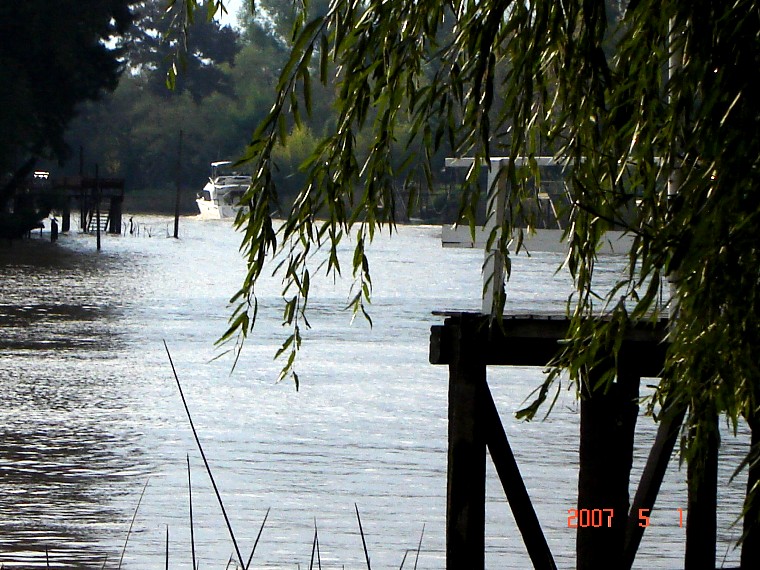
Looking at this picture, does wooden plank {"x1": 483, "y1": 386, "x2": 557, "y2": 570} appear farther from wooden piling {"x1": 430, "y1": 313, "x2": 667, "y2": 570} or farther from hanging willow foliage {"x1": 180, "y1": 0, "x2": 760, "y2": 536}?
hanging willow foliage {"x1": 180, "y1": 0, "x2": 760, "y2": 536}

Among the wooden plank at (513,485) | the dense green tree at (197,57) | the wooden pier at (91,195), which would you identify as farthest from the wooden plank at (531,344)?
the dense green tree at (197,57)

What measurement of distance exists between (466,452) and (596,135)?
2946 millimetres

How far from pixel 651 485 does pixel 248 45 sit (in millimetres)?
129489

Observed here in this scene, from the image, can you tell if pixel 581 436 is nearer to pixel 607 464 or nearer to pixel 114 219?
pixel 607 464

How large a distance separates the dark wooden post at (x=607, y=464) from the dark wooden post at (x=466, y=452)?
49 centimetres

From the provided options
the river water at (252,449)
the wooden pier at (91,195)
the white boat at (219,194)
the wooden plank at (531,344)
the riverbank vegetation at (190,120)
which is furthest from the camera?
the riverbank vegetation at (190,120)

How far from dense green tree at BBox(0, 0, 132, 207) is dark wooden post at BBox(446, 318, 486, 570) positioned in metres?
44.9

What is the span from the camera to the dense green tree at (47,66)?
50.9m

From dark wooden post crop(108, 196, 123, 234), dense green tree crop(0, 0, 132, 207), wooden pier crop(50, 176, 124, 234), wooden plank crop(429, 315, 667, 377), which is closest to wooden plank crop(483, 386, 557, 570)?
wooden plank crop(429, 315, 667, 377)

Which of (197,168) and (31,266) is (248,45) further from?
(31,266)

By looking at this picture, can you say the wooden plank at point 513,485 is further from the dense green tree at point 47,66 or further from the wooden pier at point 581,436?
the dense green tree at point 47,66

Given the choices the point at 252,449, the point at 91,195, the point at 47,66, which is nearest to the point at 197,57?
the point at 91,195

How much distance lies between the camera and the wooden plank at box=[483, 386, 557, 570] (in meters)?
7.31

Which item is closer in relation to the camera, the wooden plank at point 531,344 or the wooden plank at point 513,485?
the wooden plank at point 531,344
